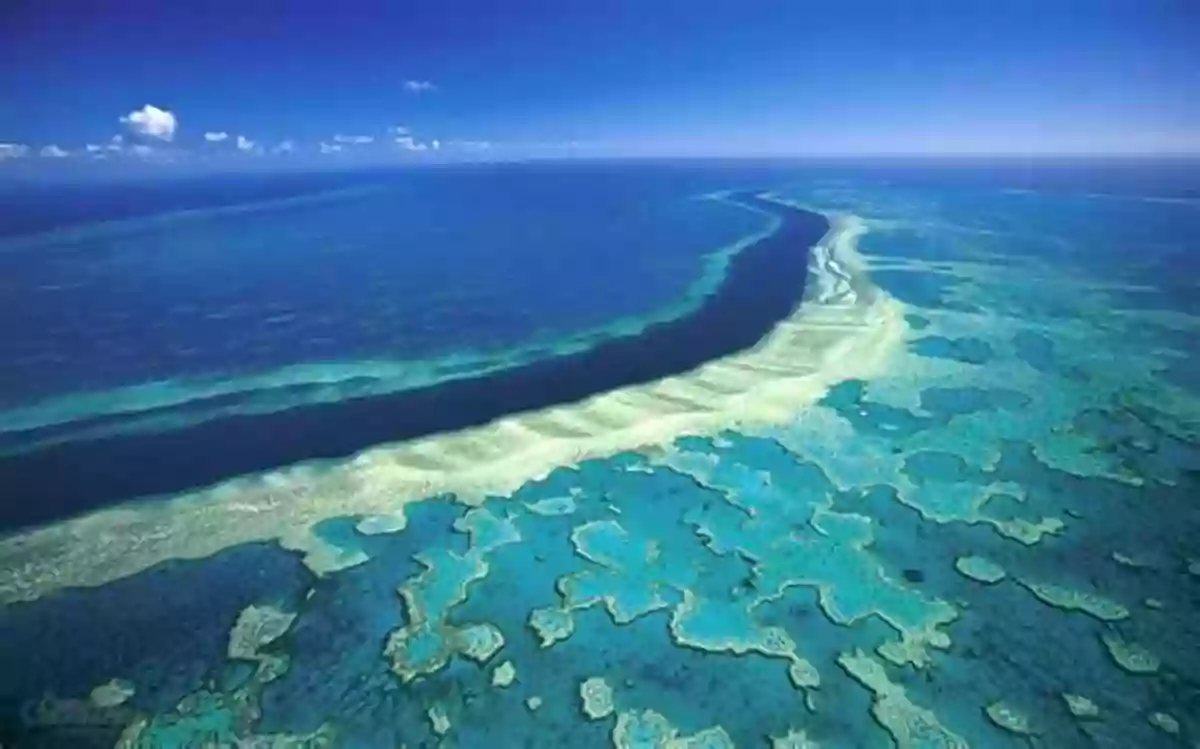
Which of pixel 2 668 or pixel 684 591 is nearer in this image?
pixel 2 668

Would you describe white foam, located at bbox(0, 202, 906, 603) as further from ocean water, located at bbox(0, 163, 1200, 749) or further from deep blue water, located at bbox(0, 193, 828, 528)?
deep blue water, located at bbox(0, 193, 828, 528)

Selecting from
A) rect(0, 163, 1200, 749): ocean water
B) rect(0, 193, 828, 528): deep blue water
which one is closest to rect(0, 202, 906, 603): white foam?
rect(0, 163, 1200, 749): ocean water

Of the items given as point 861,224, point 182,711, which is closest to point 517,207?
point 861,224

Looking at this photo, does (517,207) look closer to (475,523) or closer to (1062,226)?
(1062,226)

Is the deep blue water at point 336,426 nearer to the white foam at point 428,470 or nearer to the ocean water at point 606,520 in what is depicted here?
the ocean water at point 606,520

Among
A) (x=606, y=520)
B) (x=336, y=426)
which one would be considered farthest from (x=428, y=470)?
(x=606, y=520)

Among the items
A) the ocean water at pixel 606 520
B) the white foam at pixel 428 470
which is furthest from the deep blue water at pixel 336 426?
the white foam at pixel 428 470
